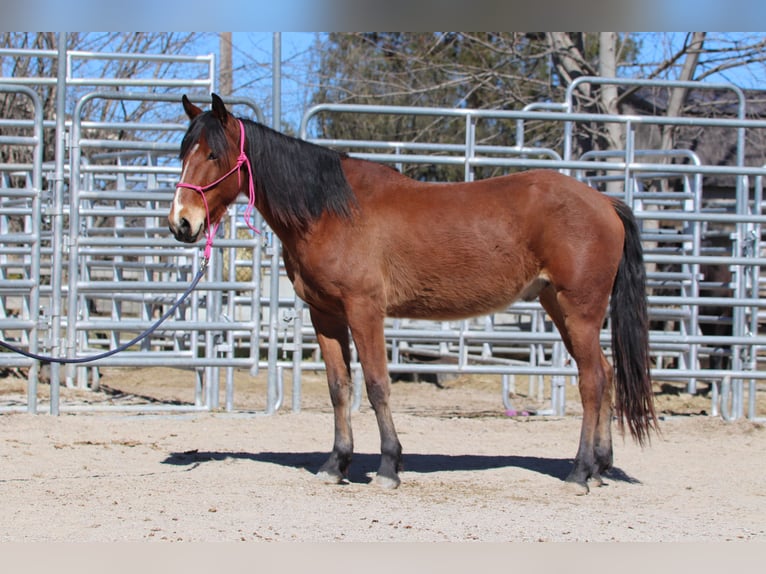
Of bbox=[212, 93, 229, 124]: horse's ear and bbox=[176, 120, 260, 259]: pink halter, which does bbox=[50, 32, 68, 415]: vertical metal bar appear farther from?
bbox=[212, 93, 229, 124]: horse's ear

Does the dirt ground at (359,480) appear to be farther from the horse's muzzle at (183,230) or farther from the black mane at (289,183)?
A: the black mane at (289,183)

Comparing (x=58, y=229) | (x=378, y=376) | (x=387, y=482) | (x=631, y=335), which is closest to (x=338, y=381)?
(x=378, y=376)

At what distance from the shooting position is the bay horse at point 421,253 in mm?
4980

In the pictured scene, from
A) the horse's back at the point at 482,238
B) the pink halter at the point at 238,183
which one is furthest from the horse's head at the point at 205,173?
the horse's back at the point at 482,238

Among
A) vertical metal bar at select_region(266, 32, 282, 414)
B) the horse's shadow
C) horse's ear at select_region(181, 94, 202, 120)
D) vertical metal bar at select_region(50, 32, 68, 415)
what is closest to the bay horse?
horse's ear at select_region(181, 94, 202, 120)

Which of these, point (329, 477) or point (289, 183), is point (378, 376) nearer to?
point (329, 477)

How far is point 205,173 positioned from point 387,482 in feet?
6.47

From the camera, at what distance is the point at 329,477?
16.6ft

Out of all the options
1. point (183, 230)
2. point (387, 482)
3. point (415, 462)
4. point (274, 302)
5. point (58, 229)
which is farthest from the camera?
point (274, 302)

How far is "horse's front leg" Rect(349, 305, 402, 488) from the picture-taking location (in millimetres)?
4961

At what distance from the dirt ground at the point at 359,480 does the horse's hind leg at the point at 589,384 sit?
0.15 meters

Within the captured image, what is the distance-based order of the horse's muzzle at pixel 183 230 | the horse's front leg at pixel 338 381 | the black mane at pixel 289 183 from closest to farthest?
the horse's muzzle at pixel 183 230, the black mane at pixel 289 183, the horse's front leg at pixel 338 381

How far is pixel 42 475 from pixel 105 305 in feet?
25.8

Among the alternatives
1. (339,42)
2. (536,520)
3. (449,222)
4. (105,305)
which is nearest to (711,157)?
(339,42)
